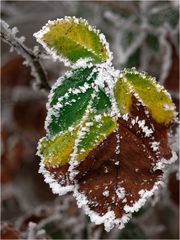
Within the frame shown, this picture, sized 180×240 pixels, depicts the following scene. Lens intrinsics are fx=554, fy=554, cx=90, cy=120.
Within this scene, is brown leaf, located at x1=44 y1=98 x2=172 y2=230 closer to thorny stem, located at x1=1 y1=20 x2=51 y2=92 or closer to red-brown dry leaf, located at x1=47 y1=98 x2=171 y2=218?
red-brown dry leaf, located at x1=47 y1=98 x2=171 y2=218

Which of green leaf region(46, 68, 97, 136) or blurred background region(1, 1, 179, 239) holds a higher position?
blurred background region(1, 1, 179, 239)

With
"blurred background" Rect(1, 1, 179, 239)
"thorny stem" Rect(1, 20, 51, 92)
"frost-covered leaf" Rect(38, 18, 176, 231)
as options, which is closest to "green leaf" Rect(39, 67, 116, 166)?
"frost-covered leaf" Rect(38, 18, 176, 231)

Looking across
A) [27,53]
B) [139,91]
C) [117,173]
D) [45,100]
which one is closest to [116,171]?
[117,173]

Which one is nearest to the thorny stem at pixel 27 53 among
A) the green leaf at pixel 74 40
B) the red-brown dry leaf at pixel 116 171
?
the green leaf at pixel 74 40

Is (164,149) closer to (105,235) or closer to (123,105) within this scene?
(123,105)

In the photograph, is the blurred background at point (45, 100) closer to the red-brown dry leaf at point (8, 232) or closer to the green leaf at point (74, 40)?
the red-brown dry leaf at point (8, 232)

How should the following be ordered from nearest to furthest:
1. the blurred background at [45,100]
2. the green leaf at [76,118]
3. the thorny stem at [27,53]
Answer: the green leaf at [76,118]
the thorny stem at [27,53]
the blurred background at [45,100]

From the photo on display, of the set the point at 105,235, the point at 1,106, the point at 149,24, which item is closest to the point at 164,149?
the point at 105,235
